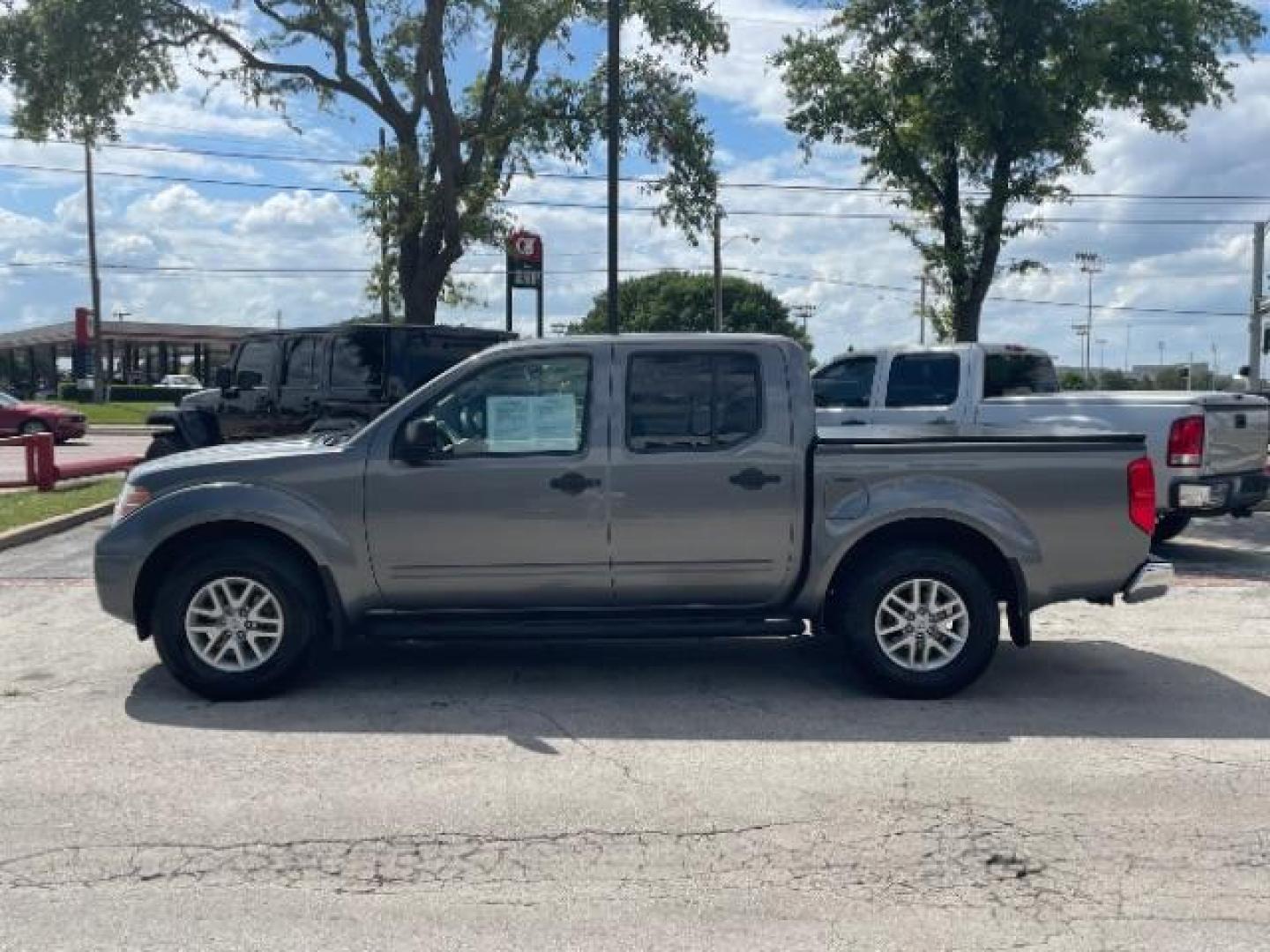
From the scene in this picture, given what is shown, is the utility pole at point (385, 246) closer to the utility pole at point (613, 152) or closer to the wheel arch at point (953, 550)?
the utility pole at point (613, 152)

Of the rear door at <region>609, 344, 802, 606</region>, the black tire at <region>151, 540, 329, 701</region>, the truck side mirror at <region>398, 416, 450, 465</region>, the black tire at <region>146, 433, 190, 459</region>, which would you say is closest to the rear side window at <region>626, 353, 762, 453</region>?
the rear door at <region>609, 344, 802, 606</region>

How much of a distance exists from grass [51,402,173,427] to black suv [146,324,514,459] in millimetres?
25543

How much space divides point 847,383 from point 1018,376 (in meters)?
1.65

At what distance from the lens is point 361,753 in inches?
202

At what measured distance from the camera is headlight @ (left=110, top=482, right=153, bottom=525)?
593 cm

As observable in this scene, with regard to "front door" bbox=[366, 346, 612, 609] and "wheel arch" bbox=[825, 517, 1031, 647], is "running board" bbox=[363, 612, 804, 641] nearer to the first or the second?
"front door" bbox=[366, 346, 612, 609]

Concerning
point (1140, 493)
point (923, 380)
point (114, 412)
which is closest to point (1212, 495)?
point (923, 380)

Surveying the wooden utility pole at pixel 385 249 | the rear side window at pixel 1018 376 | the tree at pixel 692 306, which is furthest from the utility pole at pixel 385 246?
the tree at pixel 692 306

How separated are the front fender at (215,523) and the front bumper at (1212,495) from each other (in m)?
6.83

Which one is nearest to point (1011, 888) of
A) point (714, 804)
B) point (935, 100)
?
point (714, 804)

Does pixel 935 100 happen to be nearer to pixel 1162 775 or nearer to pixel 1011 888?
pixel 1162 775

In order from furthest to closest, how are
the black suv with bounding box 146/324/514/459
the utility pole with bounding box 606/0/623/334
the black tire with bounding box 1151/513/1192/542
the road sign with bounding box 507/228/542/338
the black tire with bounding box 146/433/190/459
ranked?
the road sign with bounding box 507/228/542/338
the utility pole with bounding box 606/0/623/334
the black tire with bounding box 146/433/190/459
the black suv with bounding box 146/324/514/459
the black tire with bounding box 1151/513/1192/542

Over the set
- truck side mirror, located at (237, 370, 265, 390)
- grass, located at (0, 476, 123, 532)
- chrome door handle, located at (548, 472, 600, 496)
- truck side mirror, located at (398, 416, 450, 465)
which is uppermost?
truck side mirror, located at (237, 370, 265, 390)

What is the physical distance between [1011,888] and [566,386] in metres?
3.25
